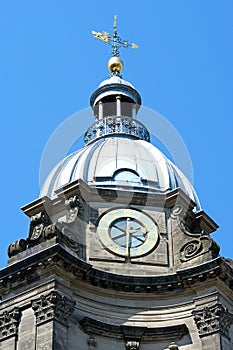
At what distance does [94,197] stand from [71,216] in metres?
1.48

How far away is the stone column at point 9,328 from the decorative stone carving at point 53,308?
895mm

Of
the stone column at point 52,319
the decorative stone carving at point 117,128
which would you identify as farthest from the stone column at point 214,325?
the decorative stone carving at point 117,128

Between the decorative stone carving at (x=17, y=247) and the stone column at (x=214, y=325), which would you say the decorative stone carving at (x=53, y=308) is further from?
the stone column at (x=214, y=325)

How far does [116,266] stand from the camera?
44.6 meters

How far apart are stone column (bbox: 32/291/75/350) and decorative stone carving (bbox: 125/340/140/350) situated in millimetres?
2490


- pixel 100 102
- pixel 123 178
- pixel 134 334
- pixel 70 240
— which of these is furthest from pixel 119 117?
pixel 134 334

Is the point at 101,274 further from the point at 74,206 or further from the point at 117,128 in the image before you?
the point at 117,128

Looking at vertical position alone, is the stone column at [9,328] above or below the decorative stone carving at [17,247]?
below

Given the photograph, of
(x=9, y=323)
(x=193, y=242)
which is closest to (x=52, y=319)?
(x=9, y=323)

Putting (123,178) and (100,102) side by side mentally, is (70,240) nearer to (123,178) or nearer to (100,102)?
(123,178)

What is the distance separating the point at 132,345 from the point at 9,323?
4.65 metres

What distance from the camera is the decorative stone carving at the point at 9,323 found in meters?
41.6

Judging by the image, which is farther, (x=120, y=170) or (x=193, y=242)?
(x=120, y=170)

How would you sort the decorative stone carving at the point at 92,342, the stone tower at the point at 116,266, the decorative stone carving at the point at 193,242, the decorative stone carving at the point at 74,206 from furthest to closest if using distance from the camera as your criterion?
the decorative stone carving at the point at 74,206 → the decorative stone carving at the point at 193,242 → the stone tower at the point at 116,266 → the decorative stone carving at the point at 92,342
